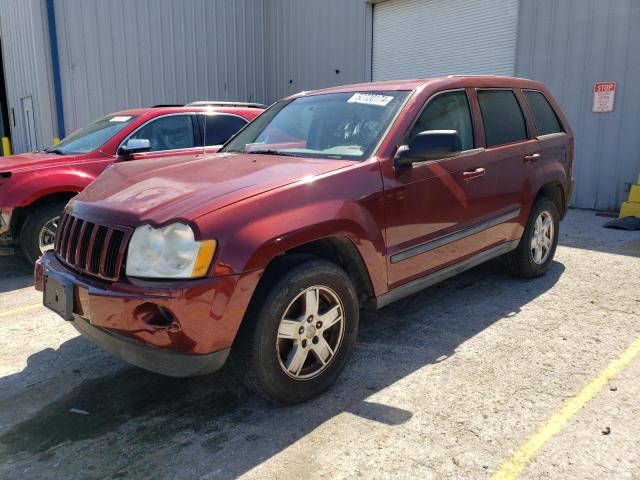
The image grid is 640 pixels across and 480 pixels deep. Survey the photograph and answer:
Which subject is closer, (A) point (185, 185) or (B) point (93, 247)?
(B) point (93, 247)

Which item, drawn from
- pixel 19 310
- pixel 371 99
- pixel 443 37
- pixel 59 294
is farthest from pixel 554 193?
pixel 443 37

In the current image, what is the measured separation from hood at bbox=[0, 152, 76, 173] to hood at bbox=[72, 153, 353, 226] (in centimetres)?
241

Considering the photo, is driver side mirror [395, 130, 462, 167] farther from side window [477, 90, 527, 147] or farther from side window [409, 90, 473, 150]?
side window [477, 90, 527, 147]

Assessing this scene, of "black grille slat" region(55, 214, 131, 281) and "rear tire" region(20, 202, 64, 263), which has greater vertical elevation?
"black grille slat" region(55, 214, 131, 281)

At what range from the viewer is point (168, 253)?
2.46 metres

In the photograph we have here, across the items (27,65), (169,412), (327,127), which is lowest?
(169,412)

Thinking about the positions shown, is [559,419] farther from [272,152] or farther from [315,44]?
[315,44]

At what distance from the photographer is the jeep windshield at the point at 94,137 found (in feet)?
19.7

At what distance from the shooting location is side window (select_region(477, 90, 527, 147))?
4.23 meters

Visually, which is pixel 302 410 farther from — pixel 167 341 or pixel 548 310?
pixel 548 310

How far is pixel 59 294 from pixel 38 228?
10.3ft

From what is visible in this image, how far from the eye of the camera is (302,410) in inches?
Answer: 113

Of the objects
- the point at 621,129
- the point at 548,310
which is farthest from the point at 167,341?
the point at 621,129

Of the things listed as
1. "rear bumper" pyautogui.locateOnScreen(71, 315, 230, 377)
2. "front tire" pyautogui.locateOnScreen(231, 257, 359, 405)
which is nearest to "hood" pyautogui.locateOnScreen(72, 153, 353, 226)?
"front tire" pyautogui.locateOnScreen(231, 257, 359, 405)
